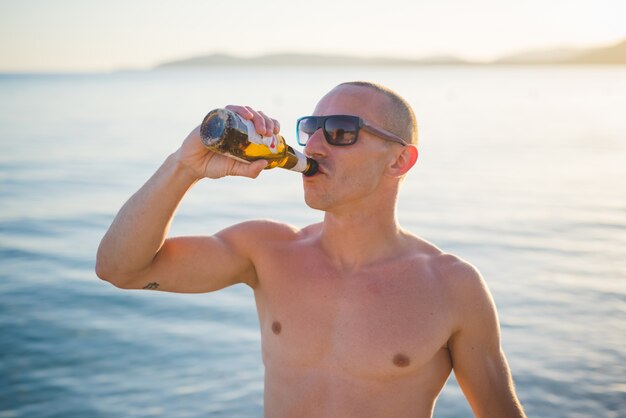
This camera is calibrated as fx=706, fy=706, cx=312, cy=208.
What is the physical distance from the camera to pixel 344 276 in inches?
141

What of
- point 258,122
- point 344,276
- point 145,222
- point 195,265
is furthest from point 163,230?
point 344,276

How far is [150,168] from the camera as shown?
21.0m

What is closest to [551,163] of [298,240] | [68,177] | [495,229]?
[495,229]

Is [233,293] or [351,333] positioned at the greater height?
[351,333]

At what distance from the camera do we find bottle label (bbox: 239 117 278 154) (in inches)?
119

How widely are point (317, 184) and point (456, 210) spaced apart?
11530mm

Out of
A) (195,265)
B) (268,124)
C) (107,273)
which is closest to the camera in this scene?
(268,124)

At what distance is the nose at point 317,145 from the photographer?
3461mm

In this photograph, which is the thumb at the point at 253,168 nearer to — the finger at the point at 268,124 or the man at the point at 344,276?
the man at the point at 344,276

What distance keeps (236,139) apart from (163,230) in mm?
537

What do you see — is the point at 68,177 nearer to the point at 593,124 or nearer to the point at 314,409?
the point at 314,409

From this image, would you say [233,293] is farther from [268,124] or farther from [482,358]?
[268,124]

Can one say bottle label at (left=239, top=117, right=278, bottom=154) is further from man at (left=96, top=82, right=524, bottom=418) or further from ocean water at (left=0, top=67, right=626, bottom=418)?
ocean water at (left=0, top=67, right=626, bottom=418)

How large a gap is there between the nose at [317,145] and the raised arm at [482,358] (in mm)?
951
